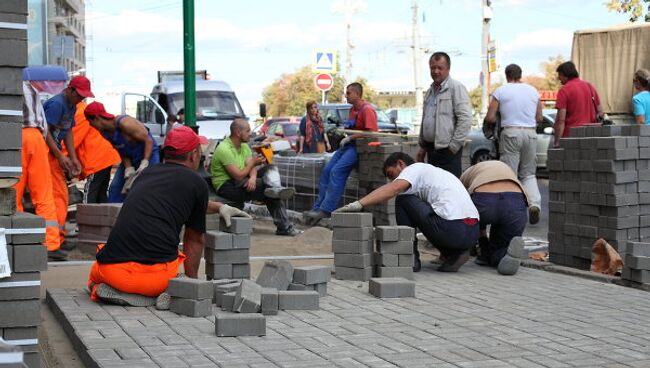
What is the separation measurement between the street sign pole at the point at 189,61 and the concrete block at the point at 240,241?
17.6ft

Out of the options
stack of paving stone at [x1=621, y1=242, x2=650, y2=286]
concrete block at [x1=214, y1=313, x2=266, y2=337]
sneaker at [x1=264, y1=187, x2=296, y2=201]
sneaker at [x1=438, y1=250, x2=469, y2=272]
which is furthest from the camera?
sneaker at [x1=264, y1=187, x2=296, y2=201]

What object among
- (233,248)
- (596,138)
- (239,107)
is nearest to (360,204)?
(233,248)

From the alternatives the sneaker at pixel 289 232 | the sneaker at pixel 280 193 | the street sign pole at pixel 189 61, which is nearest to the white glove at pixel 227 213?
the sneaker at pixel 280 193

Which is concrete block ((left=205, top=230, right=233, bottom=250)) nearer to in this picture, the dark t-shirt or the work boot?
the dark t-shirt

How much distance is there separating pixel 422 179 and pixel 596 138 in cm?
167

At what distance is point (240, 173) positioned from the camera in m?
12.0

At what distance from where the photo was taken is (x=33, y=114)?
28.7 feet

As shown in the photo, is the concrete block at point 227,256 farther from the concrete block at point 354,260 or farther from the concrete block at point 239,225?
the concrete block at point 354,260

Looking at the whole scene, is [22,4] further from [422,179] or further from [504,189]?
[504,189]

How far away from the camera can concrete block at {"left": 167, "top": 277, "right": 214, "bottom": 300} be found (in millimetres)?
6730

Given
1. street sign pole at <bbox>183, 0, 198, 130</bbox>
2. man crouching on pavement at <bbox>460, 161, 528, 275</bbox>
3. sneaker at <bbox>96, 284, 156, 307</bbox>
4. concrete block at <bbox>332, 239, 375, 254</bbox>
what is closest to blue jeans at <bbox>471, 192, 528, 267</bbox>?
man crouching on pavement at <bbox>460, 161, 528, 275</bbox>

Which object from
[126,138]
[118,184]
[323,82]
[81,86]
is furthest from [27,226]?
[323,82]

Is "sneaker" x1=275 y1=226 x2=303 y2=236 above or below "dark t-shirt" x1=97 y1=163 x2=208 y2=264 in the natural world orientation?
below

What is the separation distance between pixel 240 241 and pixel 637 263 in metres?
3.21
